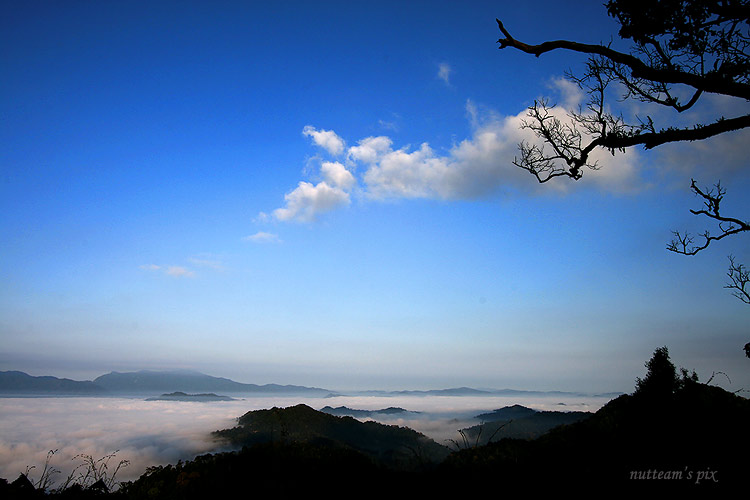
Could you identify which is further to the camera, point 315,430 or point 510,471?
point 315,430

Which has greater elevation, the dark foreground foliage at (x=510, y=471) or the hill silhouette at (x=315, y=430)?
the dark foreground foliage at (x=510, y=471)

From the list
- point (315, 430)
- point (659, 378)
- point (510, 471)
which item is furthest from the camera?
point (315, 430)

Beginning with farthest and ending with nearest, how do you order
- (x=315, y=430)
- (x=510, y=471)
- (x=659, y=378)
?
1. (x=315, y=430)
2. (x=659, y=378)
3. (x=510, y=471)

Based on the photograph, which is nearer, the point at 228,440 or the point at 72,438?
the point at 228,440

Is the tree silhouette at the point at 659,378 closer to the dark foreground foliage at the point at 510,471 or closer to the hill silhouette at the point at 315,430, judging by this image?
the dark foreground foliage at the point at 510,471

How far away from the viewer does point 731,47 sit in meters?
8.69

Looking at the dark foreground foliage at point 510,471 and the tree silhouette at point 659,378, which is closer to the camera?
the dark foreground foliage at point 510,471

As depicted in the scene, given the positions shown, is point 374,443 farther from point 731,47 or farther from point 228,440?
point 731,47

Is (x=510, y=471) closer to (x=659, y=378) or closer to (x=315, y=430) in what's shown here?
(x=659, y=378)

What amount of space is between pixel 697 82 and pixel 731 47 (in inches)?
73.2

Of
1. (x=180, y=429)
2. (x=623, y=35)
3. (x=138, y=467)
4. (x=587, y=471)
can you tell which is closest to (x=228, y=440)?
(x=138, y=467)

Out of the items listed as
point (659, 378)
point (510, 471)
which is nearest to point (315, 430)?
point (659, 378)

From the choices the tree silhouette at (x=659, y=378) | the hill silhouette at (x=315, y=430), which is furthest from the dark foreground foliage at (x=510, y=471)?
the hill silhouette at (x=315, y=430)

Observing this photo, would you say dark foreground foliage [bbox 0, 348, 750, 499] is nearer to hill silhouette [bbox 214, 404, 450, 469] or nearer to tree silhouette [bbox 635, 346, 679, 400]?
tree silhouette [bbox 635, 346, 679, 400]
